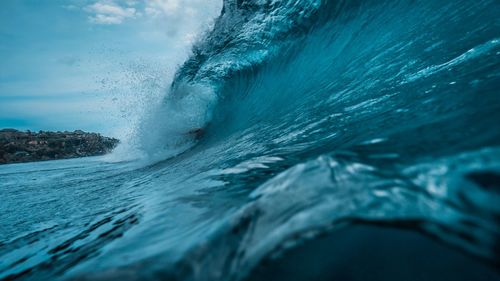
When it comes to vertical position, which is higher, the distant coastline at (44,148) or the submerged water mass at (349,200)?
the distant coastline at (44,148)

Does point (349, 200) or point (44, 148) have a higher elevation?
point (44, 148)

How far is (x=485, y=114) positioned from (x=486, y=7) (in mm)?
2721

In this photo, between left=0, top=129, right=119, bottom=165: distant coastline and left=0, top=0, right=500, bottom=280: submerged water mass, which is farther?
left=0, top=129, right=119, bottom=165: distant coastline

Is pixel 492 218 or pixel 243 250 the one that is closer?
pixel 492 218

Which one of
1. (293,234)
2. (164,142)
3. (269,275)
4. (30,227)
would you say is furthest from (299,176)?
(164,142)

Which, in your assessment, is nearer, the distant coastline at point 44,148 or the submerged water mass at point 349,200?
the submerged water mass at point 349,200

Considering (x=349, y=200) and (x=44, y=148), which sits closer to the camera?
(x=349, y=200)

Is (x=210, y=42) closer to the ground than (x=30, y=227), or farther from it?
farther from it

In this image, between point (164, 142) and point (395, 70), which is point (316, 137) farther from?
point (164, 142)

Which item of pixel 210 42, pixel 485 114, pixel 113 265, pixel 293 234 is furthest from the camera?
pixel 210 42

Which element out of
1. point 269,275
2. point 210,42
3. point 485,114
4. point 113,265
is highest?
point 210,42

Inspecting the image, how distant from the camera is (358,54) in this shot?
14.5 ft

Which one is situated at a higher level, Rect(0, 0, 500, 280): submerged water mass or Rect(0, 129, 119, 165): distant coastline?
Rect(0, 129, 119, 165): distant coastline

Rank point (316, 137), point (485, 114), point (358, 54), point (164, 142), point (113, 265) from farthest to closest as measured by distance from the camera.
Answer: point (164, 142) → point (358, 54) → point (316, 137) → point (485, 114) → point (113, 265)
